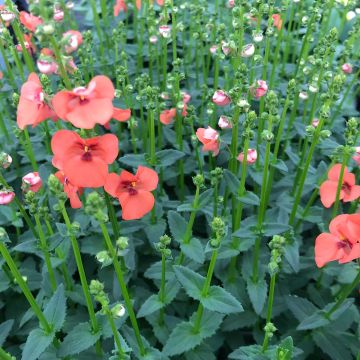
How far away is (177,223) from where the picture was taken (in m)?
2.29

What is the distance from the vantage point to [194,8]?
2807 millimetres

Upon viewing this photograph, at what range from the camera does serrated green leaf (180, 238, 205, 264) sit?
214cm

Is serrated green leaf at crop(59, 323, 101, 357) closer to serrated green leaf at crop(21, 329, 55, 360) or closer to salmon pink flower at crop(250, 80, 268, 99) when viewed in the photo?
serrated green leaf at crop(21, 329, 55, 360)

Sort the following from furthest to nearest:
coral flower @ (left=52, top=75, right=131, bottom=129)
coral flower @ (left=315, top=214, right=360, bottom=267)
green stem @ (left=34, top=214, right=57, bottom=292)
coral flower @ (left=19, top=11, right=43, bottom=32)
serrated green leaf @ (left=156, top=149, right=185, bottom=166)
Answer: coral flower @ (left=19, top=11, right=43, bottom=32), serrated green leaf @ (left=156, top=149, right=185, bottom=166), green stem @ (left=34, top=214, right=57, bottom=292), coral flower @ (left=315, top=214, right=360, bottom=267), coral flower @ (left=52, top=75, right=131, bottom=129)

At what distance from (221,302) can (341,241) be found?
55 centimetres

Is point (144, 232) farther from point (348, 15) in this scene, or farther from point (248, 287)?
point (348, 15)

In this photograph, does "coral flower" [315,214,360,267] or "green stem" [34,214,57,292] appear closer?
"coral flower" [315,214,360,267]

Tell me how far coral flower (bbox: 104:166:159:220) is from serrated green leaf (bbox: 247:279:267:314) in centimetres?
73

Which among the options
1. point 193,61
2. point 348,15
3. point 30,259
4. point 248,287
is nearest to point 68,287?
point 30,259

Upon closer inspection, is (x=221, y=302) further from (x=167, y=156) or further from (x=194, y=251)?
(x=167, y=156)

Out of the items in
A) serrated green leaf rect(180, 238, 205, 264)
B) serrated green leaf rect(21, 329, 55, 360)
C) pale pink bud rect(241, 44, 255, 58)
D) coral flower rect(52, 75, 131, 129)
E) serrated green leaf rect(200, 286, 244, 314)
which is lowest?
serrated green leaf rect(21, 329, 55, 360)

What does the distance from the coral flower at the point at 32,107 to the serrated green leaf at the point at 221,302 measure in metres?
0.98

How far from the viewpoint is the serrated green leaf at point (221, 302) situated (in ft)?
6.11

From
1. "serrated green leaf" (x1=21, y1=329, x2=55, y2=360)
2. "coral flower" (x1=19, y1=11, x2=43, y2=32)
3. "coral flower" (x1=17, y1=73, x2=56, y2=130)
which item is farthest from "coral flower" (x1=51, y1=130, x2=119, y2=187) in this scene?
"coral flower" (x1=19, y1=11, x2=43, y2=32)
